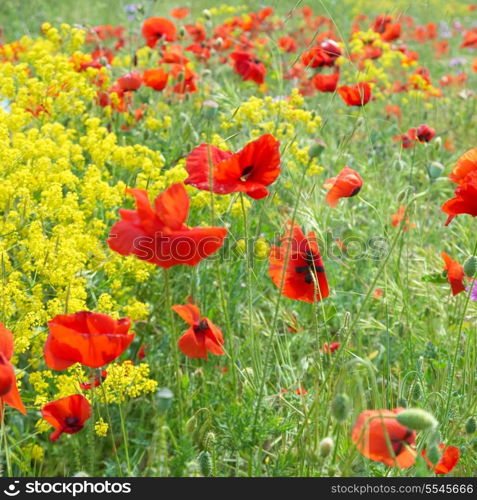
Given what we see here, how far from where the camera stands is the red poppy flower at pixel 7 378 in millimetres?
1196

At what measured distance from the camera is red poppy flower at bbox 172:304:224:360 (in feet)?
5.33

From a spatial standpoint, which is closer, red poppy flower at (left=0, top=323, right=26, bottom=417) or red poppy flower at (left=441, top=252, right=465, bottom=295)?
red poppy flower at (left=0, top=323, right=26, bottom=417)

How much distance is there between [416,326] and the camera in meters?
2.38

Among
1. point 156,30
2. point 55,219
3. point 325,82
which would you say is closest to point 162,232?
point 55,219

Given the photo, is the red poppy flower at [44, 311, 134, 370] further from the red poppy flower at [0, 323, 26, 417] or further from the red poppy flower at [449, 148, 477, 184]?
the red poppy flower at [449, 148, 477, 184]

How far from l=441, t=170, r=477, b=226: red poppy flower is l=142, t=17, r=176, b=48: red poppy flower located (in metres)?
2.02

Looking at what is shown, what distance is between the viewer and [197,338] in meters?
1.63

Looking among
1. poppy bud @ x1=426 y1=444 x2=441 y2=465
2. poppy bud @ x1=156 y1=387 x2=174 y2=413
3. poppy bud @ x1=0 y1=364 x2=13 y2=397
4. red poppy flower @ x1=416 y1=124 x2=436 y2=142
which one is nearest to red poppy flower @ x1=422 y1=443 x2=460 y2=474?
poppy bud @ x1=426 y1=444 x2=441 y2=465

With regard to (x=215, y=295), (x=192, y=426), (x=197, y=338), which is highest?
(x=197, y=338)

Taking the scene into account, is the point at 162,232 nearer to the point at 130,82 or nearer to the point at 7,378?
the point at 7,378

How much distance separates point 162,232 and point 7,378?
365mm

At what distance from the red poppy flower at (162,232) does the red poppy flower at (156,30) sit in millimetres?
2098

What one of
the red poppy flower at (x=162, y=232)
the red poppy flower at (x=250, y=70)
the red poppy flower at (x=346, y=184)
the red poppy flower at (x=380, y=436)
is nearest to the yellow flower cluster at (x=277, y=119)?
the red poppy flower at (x=250, y=70)

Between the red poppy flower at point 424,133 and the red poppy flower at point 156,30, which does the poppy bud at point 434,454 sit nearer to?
the red poppy flower at point 424,133
